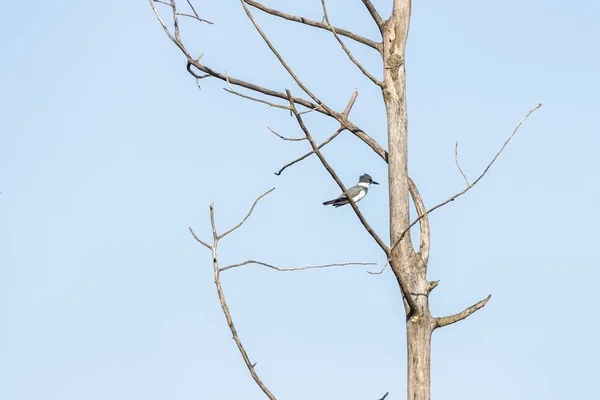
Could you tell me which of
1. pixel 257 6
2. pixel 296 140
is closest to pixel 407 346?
pixel 296 140

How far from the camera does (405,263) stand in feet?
20.8

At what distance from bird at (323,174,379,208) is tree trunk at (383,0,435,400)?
877 cm

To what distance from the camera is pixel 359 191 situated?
758 inches

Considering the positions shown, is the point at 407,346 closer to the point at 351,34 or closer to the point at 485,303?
the point at 485,303

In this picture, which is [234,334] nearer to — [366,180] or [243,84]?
[243,84]

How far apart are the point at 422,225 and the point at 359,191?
12.6 metres

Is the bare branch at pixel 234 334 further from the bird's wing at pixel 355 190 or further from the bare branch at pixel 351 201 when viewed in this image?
the bird's wing at pixel 355 190

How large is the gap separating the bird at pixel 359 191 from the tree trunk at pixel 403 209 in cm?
877

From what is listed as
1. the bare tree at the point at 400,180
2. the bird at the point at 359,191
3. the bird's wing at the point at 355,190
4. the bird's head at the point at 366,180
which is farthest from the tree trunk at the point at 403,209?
the bird's head at the point at 366,180

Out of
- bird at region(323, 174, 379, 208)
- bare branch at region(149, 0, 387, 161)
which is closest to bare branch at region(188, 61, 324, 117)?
bare branch at region(149, 0, 387, 161)

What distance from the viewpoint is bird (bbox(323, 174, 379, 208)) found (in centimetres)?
1587

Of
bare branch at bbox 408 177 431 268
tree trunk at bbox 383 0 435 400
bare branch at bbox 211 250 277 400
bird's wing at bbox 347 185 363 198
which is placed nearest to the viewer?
bare branch at bbox 211 250 277 400

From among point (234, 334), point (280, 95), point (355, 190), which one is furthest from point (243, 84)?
point (355, 190)

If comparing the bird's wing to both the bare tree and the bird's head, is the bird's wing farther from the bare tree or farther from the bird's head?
the bare tree
